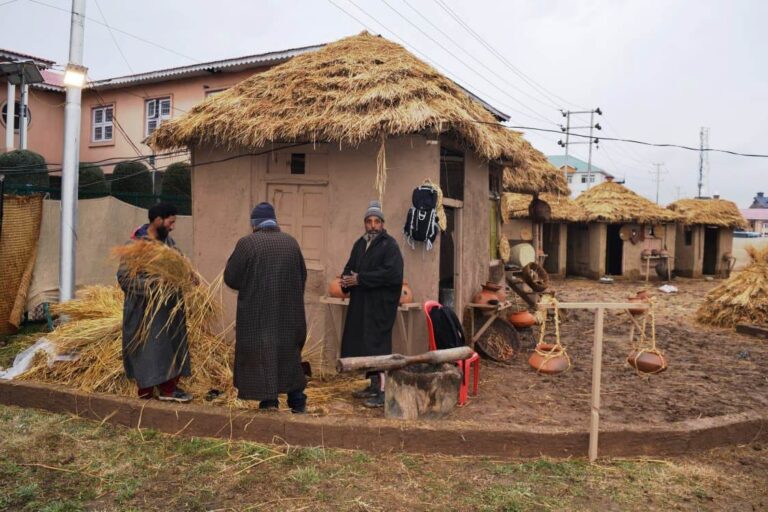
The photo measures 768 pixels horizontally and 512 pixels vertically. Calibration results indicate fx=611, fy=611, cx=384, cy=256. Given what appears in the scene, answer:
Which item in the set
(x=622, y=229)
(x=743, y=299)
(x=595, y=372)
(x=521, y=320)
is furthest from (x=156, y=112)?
(x=595, y=372)

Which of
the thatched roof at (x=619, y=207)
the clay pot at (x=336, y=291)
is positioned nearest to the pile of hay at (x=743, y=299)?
the clay pot at (x=336, y=291)

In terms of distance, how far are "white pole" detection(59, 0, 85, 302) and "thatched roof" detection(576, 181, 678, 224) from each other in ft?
52.9

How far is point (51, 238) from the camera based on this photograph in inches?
339

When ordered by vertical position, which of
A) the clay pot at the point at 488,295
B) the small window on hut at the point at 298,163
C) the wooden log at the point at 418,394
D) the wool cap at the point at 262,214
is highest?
the small window on hut at the point at 298,163

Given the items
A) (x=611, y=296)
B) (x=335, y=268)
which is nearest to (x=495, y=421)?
(x=335, y=268)

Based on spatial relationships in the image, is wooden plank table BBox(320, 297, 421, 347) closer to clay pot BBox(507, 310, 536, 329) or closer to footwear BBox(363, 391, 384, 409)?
footwear BBox(363, 391, 384, 409)

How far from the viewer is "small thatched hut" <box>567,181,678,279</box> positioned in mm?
19891

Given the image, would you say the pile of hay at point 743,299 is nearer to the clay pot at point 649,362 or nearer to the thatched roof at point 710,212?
the clay pot at point 649,362

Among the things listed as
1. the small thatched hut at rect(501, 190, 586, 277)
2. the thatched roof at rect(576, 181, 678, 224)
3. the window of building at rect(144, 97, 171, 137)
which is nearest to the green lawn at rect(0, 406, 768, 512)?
the small thatched hut at rect(501, 190, 586, 277)

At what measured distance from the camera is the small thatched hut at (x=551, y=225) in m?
19.8

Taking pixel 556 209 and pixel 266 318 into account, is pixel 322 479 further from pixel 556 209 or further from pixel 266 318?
pixel 556 209

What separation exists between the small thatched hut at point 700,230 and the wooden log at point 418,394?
18.9 m

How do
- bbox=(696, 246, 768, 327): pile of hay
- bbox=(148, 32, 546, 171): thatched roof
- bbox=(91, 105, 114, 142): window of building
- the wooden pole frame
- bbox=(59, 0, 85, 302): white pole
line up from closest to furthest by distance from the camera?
the wooden pole frame < bbox=(148, 32, 546, 171): thatched roof < bbox=(59, 0, 85, 302): white pole < bbox=(696, 246, 768, 327): pile of hay < bbox=(91, 105, 114, 142): window of building

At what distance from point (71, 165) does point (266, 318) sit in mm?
4099
